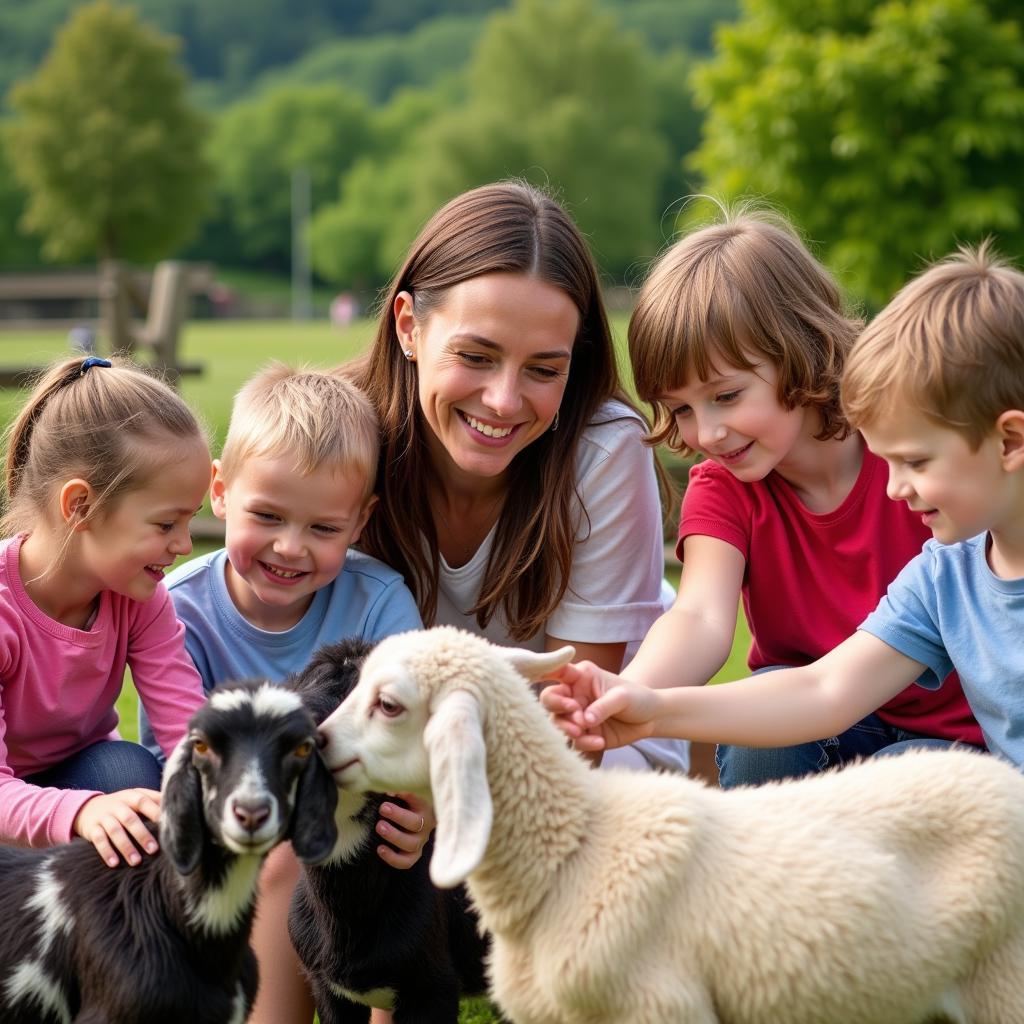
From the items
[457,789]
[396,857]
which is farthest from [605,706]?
[457,789]

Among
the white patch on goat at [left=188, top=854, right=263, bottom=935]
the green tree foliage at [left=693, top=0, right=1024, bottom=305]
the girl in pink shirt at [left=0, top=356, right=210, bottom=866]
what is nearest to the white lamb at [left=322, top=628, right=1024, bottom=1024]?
the white patch on goat at [left=188, top=854, right=263, bottom=935]

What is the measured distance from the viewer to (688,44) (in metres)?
141

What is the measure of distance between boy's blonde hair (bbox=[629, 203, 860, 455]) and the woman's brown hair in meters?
0.29

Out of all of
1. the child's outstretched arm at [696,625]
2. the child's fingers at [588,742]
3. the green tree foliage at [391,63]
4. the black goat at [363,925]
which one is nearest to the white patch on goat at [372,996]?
the black goat at [363,925]

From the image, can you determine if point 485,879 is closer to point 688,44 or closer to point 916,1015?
point 916,1015

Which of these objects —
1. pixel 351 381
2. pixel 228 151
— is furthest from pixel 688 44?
pixel 351 381

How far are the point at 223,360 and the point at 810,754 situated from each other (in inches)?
1323

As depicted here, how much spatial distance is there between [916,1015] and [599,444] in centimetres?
198

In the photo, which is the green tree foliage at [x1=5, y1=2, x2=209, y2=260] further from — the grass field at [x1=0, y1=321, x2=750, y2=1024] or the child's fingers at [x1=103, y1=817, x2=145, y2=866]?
the child's fingers at [x1=103, y1=817, x2=145, y2=866]

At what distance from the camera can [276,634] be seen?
3.97 metres

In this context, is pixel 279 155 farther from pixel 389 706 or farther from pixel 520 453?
pixel 389 706

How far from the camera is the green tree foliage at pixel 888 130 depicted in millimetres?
20172

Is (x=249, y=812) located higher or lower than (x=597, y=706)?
higher

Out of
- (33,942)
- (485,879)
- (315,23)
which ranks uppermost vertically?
(485,879)
